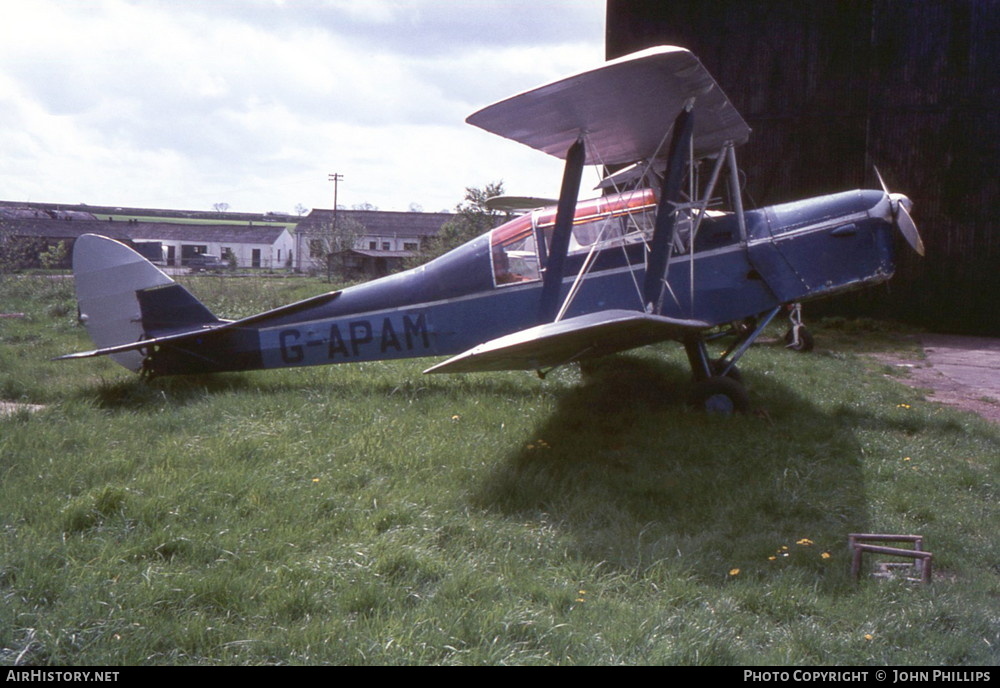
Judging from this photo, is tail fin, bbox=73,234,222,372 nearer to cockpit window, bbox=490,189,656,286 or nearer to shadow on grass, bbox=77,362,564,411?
shadow on grass, bbox=77,362,564,411

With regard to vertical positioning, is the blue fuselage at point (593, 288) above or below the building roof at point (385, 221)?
below

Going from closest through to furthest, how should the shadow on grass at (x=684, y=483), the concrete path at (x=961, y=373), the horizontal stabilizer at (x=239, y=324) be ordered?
the shadow on grass at (x=684, y=483)
the horizontal stabilizer at (x=239, y=324)
the concrete path at (x=961, y=373)

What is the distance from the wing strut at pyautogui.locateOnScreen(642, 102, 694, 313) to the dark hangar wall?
1115 cm

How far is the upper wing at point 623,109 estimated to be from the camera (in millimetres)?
4781

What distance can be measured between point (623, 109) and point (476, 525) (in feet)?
11.2

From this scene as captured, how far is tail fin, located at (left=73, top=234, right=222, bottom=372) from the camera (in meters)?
6.95

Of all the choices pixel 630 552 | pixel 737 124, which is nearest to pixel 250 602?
pixel 630 552

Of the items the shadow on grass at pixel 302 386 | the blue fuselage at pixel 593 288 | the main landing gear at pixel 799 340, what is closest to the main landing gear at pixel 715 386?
the blue fuselage at pixel 593 288

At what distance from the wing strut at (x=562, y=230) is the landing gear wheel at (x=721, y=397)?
1.41 m

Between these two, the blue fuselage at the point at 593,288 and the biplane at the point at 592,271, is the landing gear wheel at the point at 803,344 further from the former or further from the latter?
the blue fuselage at the point at 593,288

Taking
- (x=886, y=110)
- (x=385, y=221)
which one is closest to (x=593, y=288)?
(x=886, y=110)

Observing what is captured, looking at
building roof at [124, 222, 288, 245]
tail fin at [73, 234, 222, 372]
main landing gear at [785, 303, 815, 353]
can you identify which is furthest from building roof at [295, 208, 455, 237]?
tail fin at [73, 234, 222, 372]

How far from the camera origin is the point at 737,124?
6121 millimetres

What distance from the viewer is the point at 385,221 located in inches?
1969
